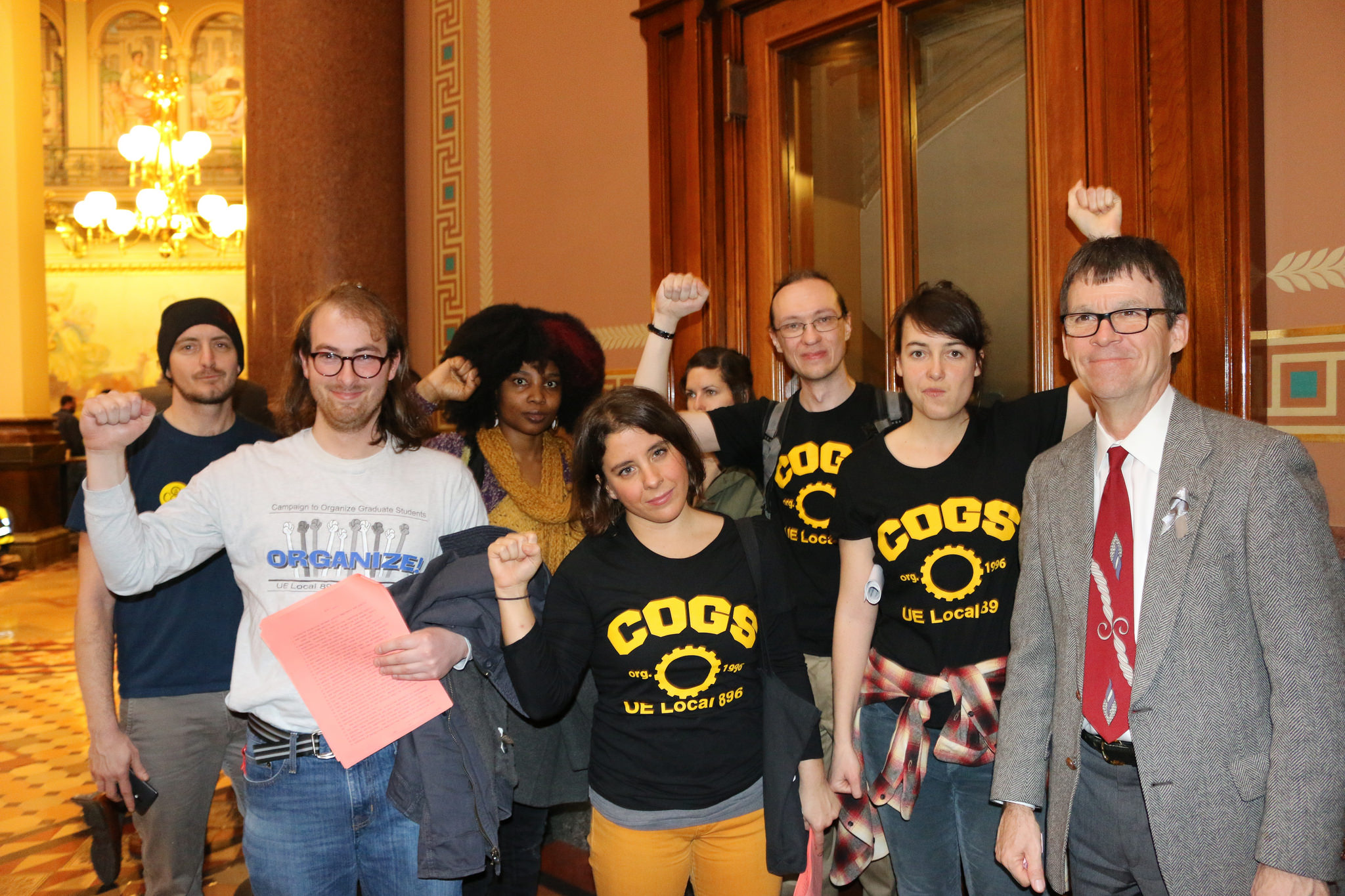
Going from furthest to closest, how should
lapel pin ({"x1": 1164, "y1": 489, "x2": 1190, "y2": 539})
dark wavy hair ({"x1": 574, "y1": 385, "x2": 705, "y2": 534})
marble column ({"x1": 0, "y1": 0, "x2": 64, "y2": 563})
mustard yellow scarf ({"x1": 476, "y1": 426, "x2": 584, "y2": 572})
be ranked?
marble column ({"x1": 0, "y1": 0, "x2": 64, "y2": 563}) → mustard yellow scarf ({"x1": 476, "y1": 426, "x2": 584, "y2": 572}) → dark wavy hair ({"x1": 574, "y1": 385, "x2": 705, "y2": 534}) → lapel pin ({"x1": 1164, "y1": 489, "x2": 1190, "y2": 539})

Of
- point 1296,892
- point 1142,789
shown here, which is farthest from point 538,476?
point 1296,892

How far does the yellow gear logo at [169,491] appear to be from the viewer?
2129 millimetres

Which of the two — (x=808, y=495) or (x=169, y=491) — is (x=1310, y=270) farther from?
(x=169, y=491)

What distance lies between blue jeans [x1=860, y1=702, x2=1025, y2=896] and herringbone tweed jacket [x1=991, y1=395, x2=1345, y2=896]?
0.27 meters

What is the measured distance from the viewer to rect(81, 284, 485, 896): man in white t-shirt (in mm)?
1627

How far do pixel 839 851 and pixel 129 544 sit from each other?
5.09ft

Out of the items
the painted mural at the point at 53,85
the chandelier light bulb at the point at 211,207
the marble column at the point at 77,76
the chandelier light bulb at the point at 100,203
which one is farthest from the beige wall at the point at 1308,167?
the painted mural at the point at 53,85

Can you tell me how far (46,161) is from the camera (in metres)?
14.5

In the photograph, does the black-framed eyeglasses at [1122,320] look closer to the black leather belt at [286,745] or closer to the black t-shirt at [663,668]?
the black t-shirt at [663,668]

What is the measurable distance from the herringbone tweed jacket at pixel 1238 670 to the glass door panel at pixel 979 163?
1228 millimetres

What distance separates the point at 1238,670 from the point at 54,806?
4.33m

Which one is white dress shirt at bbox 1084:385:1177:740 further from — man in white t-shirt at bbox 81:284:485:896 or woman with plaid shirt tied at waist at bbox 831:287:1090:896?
man in white t-shirt at bbox 81:284:485:896

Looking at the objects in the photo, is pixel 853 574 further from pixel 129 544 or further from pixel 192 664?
pixel 192 664

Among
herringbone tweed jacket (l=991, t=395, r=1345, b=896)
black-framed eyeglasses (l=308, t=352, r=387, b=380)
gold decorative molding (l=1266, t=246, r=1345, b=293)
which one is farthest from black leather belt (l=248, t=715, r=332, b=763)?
gold decorative molding (l=1266, t=246, r=1345, b=293)
